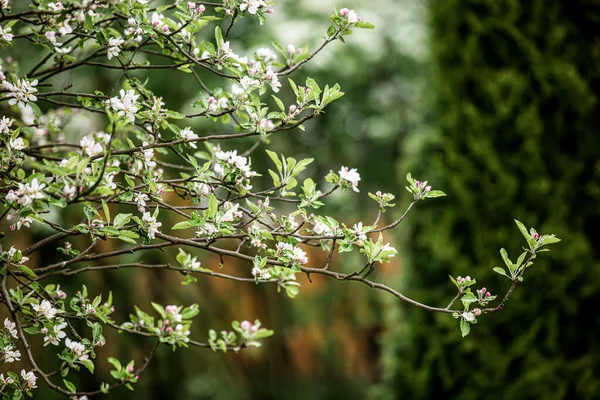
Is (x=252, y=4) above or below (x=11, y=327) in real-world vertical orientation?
above

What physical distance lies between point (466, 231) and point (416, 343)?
802 millimetres

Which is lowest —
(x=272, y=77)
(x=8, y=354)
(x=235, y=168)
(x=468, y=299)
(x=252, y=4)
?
(x=8, y=354)

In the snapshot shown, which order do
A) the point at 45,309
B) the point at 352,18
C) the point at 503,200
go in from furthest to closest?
the point at 503,200
the point at 352,18
the point at 45,309

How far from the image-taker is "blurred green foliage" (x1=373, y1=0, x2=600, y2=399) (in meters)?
3.06

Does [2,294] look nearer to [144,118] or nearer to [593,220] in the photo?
[144,118]

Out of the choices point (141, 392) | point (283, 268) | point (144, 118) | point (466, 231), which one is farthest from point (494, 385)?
point (141, 392)

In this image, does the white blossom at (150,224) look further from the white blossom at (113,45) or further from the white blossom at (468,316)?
the white blossom at (468,316)

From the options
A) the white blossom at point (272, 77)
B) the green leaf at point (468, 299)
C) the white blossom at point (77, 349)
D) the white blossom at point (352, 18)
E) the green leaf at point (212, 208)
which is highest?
the white blossom at point (352, 18)

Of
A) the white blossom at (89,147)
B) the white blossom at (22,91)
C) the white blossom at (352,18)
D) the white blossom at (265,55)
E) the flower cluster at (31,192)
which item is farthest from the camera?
the white blossom at (265,55)

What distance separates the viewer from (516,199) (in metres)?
3.22

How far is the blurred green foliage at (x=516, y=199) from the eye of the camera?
3.06m

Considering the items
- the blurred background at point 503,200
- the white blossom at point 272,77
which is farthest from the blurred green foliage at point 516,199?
the white blossom at point 272,77

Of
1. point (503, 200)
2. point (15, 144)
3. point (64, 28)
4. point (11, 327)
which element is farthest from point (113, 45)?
point (503, 200)

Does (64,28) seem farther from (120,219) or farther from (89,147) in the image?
(120,219)
